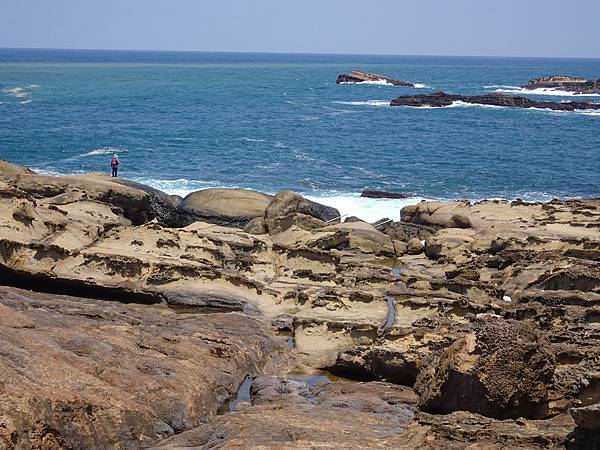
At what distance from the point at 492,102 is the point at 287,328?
3512 inches

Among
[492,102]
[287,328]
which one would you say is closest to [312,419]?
[287,328]

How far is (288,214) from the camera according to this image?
2923cm

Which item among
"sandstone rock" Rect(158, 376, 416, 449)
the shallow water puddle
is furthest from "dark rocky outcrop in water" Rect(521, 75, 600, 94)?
"sandstone rock" Rect(158, 376, 416, 449)

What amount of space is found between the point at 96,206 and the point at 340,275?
28.9 ft

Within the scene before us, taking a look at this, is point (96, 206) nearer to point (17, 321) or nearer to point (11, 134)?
point (17, 321)

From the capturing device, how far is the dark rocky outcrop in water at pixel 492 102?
9706 cm

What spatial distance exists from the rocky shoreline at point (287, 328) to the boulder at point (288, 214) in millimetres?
81

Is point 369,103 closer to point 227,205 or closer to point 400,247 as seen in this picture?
point 227,205

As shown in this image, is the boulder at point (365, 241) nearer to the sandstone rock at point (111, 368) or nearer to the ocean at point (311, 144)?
the ocean at point (311, 144)

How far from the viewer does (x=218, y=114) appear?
8569 cm

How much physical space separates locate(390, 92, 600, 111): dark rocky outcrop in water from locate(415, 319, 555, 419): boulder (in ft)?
292

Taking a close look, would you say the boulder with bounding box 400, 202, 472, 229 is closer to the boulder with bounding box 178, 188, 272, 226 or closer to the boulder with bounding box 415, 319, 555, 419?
the boulder with bounding box 178, 188, 272, 226

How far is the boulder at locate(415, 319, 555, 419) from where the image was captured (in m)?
12.3

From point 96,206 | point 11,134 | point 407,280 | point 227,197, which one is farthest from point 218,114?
point 407,280
